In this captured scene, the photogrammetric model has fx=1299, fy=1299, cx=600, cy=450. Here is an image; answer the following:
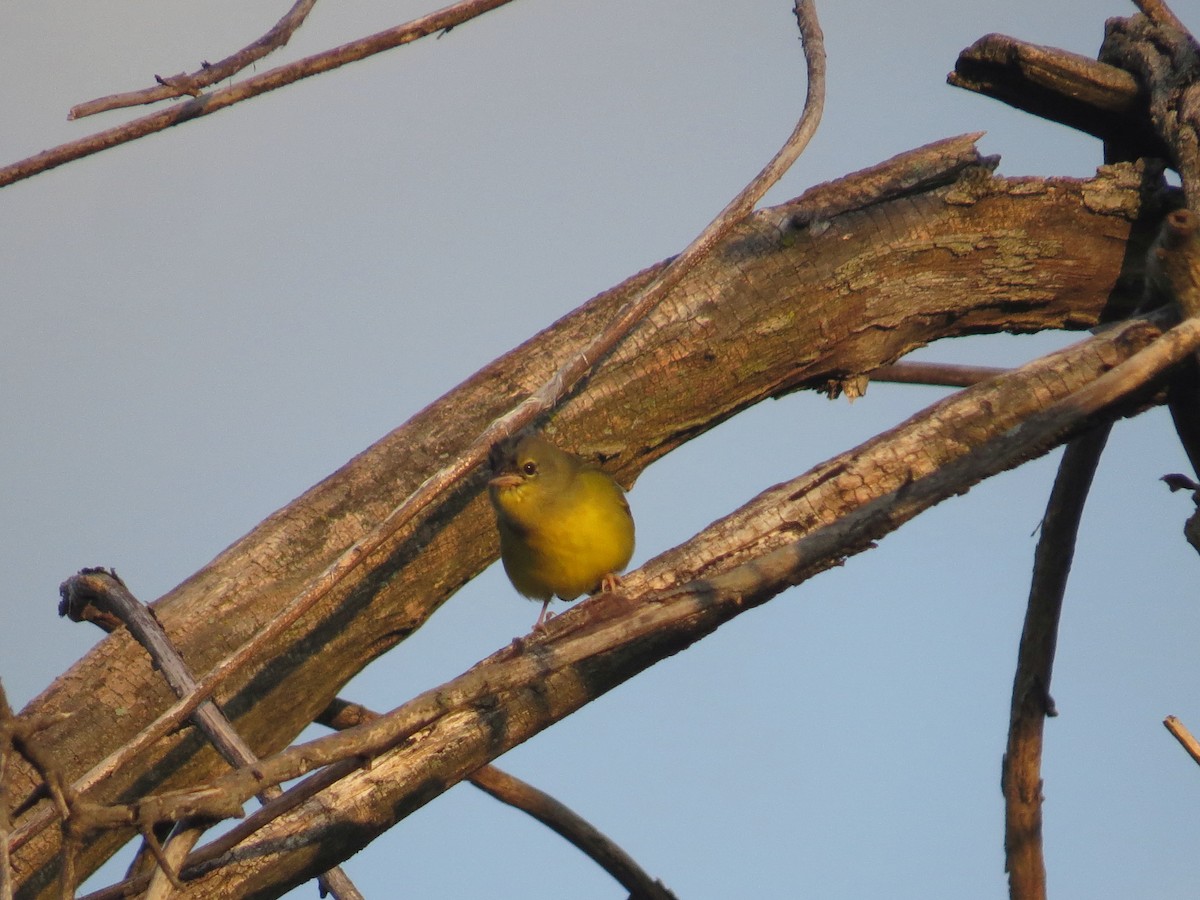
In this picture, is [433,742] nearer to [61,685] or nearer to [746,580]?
[746,580]

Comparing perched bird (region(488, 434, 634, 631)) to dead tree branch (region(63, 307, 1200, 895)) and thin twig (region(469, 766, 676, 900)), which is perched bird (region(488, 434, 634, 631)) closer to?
thin twig (region(469, 766, 676, 900))

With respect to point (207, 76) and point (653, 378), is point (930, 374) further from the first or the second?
point (207, 76)

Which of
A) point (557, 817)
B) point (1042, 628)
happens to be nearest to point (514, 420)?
point (557, 817)

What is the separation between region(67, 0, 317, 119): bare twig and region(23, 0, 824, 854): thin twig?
1.14 meters

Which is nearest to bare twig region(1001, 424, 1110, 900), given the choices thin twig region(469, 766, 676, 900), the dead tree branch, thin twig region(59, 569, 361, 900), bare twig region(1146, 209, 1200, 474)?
bare twig region(1146, 209, 1200, 474)

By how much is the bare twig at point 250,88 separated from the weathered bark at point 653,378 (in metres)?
1.28

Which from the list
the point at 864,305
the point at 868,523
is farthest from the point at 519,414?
the point at 864,305

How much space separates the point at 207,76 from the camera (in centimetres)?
326

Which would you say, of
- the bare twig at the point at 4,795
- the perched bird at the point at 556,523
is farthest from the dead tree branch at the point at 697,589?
the perched bird at the point at 556,523

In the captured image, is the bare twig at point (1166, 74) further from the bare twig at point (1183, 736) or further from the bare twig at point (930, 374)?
the bare twig at point (1183, 736)

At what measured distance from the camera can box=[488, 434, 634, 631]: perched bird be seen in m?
4.88

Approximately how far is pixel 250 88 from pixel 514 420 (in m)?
1.10

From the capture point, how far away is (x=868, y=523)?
303 centimetres

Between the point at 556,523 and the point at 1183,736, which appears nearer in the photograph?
the point at 1183,736
